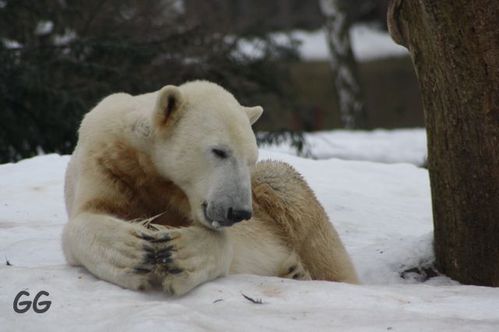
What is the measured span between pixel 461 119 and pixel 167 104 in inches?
56.5

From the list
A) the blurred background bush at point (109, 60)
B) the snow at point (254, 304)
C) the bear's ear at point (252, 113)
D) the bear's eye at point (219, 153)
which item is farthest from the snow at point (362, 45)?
the bear's eye at point (219, 153)

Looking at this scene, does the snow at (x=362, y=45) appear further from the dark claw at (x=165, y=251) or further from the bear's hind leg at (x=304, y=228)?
the dark claw at (x=165, y=251)

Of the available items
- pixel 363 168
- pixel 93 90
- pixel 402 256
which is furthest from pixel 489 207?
pixel 93 90

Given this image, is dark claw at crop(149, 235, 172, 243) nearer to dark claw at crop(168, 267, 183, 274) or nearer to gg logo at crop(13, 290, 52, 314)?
dark claw at crop(168, 267, 183, 274)

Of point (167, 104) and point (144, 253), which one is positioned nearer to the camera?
point (144, 253)

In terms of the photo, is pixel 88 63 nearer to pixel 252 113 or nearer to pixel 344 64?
pixel 252 113

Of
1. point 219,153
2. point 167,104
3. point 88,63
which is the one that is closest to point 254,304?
point 219,153

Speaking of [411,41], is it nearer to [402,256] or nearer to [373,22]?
[402,256]

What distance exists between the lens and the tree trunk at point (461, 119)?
4.27 metres

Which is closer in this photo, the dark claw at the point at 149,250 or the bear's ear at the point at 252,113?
the dark claw at the point at 149,250

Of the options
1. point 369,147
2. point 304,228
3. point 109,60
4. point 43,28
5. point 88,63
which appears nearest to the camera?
point 304,228

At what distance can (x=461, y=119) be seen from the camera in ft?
14.5

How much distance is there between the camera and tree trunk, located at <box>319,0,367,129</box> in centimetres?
1811

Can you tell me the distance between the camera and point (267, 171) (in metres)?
4.68
